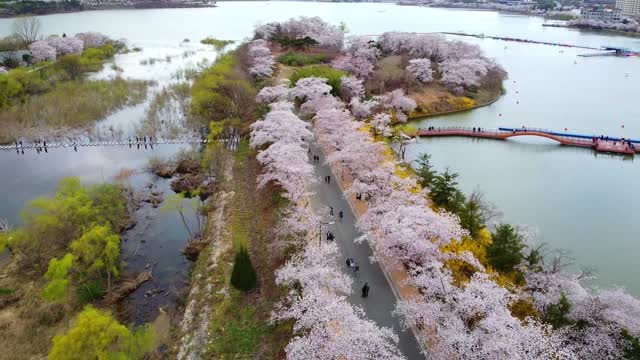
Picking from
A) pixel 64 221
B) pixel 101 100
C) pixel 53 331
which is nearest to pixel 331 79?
pixel 101 100

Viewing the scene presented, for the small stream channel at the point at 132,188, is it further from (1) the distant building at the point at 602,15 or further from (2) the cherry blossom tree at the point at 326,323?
(1) the distant building at the point at 602,15

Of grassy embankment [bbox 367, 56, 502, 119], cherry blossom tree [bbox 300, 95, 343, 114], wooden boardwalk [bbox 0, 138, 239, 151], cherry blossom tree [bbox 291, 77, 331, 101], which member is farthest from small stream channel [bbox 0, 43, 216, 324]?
grassy embankment [bbox 367, 56, 502, 119]

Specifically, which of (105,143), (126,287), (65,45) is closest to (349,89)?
(105,143)

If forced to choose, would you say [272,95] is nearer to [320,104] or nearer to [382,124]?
[320,104]

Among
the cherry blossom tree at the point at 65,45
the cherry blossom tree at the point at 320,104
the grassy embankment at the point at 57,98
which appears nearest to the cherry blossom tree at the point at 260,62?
the grassy embankment at the point at 57,98

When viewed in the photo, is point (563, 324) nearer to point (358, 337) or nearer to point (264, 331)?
point (358, 337)

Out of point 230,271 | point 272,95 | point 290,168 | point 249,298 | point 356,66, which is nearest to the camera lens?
point 249,298
